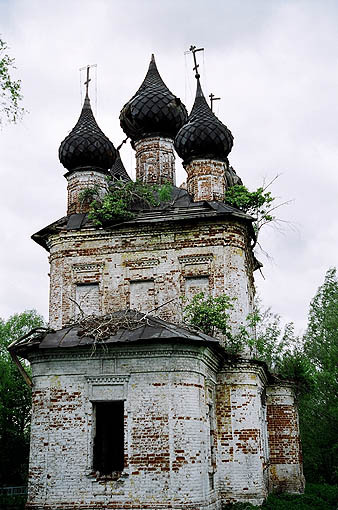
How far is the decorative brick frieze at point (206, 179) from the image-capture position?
612 inches

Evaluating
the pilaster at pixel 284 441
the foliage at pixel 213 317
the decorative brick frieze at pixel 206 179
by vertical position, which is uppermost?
the decorative brick frieze at pixel 206 179

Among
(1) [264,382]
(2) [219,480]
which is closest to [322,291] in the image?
(1) [264,382]

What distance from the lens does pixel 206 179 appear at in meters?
15.7

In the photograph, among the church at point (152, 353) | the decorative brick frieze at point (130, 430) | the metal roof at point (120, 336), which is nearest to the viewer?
the decorative brick frieze at point (130, 430)

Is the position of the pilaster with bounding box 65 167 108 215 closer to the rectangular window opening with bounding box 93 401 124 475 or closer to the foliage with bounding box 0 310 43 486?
the rectangular window opening with bounding box 93 401 124 475

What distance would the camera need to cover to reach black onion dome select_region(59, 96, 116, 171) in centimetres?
1611

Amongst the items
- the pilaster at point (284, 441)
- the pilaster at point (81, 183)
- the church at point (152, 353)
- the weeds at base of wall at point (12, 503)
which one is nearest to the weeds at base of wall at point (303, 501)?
the church at point (152, 353)

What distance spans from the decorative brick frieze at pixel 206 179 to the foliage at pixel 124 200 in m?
0.68

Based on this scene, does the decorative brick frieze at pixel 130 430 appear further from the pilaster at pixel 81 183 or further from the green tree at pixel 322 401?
the green tree at pixel 322 401

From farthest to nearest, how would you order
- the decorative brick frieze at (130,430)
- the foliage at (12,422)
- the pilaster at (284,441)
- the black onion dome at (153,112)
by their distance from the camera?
the foliage at (12,422) → the black onion dome at (153,112) → the pilaster at (284,441) → the decorative brick frieze at (130,430)

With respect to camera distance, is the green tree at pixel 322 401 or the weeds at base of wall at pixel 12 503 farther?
the green tree at pixel 322 401

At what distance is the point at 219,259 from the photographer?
14.4 metres

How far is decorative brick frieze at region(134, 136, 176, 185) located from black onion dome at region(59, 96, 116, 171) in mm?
1143

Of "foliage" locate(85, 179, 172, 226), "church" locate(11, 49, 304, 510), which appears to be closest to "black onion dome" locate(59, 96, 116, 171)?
"church" locate(11, 49, 304, 510)
